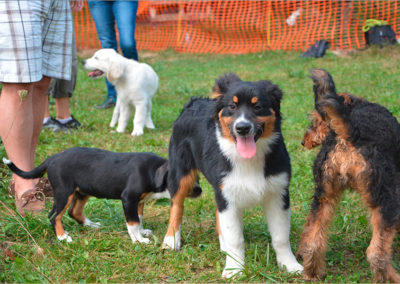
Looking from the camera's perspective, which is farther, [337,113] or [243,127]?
[243,127]

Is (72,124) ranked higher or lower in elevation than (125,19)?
lower

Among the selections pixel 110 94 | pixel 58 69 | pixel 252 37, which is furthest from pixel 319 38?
pixel 58 69

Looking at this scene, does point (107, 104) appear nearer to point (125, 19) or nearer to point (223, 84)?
point (125, 19)

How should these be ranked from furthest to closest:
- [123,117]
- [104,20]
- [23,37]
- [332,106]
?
[104,20], [123,117], [23,37], [332,106]

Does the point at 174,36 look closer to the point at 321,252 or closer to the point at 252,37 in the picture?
the point at 252,37

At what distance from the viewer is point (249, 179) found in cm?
337

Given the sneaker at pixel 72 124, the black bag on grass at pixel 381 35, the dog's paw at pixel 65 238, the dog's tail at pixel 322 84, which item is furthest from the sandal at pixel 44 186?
the black bag on grass at pixel 381 35

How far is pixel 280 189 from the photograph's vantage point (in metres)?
3.43

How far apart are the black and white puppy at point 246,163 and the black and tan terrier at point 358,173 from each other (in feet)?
0.79

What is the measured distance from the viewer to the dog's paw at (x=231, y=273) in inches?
132

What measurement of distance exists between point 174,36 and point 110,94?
9.41m

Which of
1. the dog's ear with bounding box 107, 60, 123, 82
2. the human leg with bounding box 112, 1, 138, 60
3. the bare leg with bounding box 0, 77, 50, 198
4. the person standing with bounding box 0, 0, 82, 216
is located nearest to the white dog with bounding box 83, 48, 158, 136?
the dog's ear with bounding box 107, 60, 123, 82

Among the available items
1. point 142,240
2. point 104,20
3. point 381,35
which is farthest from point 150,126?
point 381,35

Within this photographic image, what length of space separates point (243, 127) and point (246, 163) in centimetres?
32
